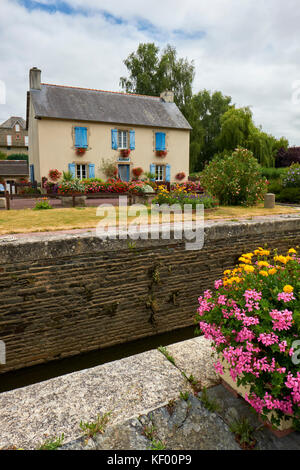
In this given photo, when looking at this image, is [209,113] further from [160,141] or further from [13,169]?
[13,169]

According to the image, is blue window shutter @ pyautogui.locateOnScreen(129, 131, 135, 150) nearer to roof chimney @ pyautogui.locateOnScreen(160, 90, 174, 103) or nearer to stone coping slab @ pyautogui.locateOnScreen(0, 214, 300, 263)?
roof chimney @ pyautogui.locateOnScreen(160, 90, 174, 103)

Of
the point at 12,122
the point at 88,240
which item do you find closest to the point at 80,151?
the point at 88,240

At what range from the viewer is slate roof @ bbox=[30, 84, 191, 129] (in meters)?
16.2

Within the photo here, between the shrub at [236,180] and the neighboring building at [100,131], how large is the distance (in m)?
9.19

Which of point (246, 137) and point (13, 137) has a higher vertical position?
point (13, 137)

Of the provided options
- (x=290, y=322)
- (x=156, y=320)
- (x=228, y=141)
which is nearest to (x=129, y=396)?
(x=290, y=322)

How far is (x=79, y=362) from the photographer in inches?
185

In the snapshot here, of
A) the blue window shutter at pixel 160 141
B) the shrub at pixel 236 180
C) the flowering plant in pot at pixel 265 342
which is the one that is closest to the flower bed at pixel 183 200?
the shrub at pixel 236 180

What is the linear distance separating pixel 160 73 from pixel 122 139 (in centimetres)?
1084

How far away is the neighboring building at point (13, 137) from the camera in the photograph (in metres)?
51.8

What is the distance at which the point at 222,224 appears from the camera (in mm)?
5840

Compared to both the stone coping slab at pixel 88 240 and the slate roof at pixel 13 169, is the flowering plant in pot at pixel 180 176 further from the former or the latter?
the slate roof at pixel 13 169

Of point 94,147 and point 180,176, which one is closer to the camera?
point 94,147
